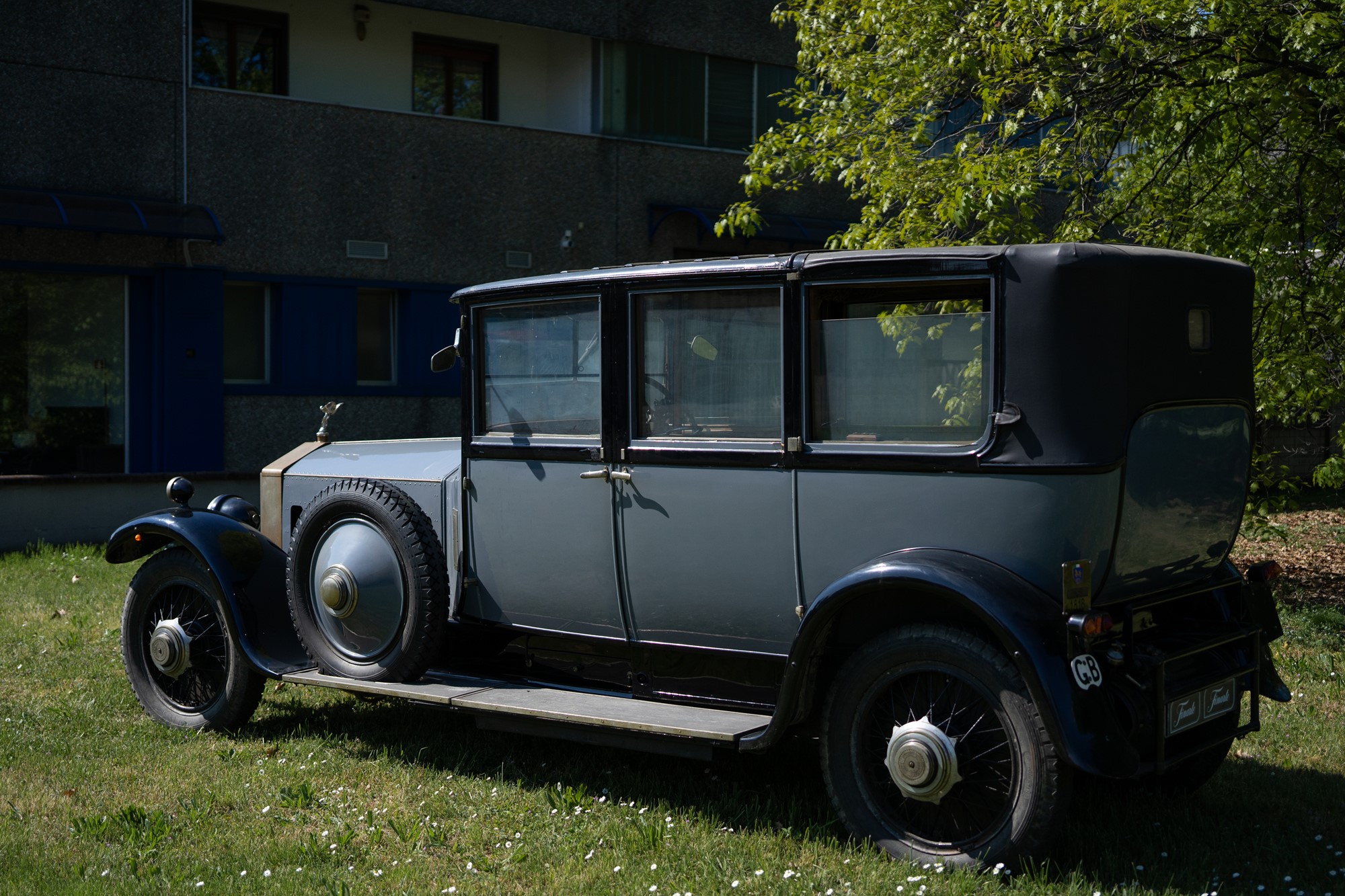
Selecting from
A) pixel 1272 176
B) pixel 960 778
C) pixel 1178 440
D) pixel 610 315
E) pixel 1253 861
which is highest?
pixel 1272 176

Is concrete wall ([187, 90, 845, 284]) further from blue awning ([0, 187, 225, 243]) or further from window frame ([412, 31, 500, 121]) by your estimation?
window frame ([412, 31, 500, 121])

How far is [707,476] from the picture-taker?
15.1 feet

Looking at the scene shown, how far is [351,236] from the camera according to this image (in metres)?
15.3

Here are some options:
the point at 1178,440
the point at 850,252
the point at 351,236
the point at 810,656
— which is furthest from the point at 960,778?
the point at 351,236

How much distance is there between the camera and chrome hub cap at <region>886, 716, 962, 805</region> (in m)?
3.95

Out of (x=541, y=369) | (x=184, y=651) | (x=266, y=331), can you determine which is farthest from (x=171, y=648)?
(x=266, y=331)

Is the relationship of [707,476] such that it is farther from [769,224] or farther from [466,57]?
[466,57]

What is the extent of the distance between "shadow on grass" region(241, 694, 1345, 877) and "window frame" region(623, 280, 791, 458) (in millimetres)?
1324

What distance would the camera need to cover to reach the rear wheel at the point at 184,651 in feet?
18.9

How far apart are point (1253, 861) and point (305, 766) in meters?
3.57

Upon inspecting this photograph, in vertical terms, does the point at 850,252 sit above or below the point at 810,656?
above

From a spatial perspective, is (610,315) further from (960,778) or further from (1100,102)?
(1100,102)

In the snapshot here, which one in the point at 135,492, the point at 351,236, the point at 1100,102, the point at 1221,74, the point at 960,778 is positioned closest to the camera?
the point at 960,778

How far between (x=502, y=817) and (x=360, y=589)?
3.98ft
